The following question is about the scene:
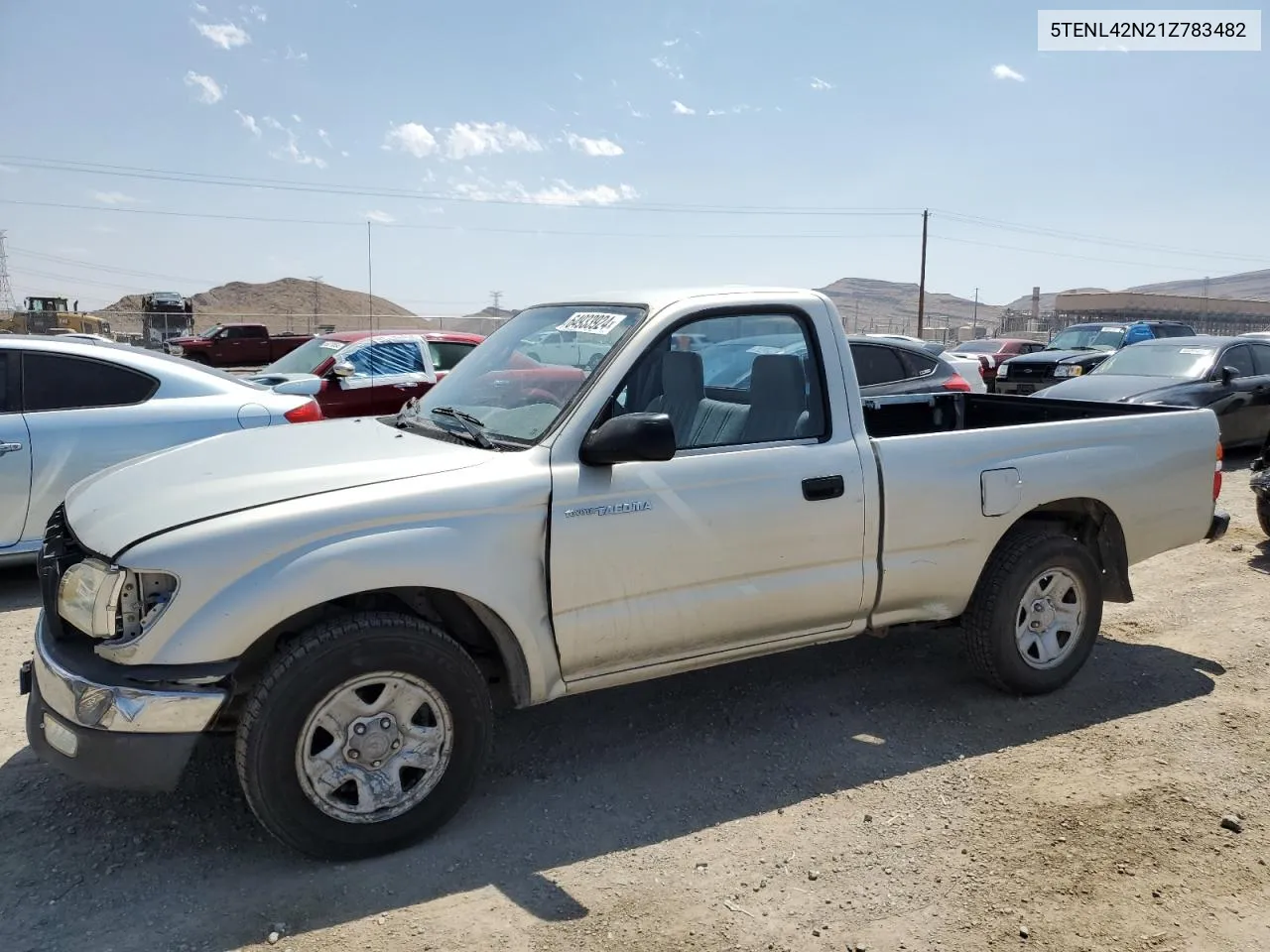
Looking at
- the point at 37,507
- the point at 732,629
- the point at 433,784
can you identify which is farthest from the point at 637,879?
the point at 37,507

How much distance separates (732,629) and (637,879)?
1.04 m

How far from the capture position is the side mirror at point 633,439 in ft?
11.0

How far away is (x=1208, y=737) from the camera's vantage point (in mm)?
4305

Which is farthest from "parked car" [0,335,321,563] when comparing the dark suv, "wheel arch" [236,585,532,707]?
the dark suv

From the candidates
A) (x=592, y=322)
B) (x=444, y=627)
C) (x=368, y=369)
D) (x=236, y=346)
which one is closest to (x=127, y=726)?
(x=444, y=627)

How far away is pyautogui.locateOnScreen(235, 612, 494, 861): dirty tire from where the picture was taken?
3.02 metres

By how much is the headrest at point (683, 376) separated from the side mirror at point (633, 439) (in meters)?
0.46

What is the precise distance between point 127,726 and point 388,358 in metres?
9.58

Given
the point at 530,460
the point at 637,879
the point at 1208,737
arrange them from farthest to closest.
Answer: the point at 1208,737 → the point at 530,460 → the point at 637,879

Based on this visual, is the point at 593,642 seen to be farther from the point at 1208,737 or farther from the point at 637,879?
the point at 1208,737

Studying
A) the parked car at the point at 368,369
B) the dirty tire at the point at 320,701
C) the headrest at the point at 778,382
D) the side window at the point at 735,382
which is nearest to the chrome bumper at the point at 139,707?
the dirty tire at the point at 320,701

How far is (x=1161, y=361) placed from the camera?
12.0 m

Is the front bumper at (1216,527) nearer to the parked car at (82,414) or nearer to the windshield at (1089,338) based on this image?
the parked car at (82,414)

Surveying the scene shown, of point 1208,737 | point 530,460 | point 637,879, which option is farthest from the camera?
point 1208,737
